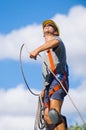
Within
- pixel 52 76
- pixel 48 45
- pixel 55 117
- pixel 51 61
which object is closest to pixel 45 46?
pixel 48 45

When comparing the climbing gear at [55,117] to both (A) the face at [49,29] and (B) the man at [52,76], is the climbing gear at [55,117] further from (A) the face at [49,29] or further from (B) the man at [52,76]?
(A) the face at [49,29]

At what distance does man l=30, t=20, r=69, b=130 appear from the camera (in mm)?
5945

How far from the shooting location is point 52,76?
20.2ft

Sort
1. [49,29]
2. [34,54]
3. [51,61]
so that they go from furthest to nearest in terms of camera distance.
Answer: [49,29], [51,61], [34,54]

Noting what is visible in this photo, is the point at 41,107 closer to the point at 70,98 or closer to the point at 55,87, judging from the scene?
the point at 55,87

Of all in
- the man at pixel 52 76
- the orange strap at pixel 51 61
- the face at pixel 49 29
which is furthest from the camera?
the face at pixel 49 29

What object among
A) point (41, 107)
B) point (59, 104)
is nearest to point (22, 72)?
point (41, 107)

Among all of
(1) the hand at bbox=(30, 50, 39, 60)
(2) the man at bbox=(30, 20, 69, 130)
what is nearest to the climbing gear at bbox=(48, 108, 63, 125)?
(2) the man at bbox=(30, 20, 69, 130)

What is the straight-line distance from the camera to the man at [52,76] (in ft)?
19.5

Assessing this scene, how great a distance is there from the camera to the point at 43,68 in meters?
6.25

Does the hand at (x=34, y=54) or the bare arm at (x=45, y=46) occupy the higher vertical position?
the bare arm at (x=45, y=46)

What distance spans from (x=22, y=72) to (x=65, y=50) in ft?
3.03

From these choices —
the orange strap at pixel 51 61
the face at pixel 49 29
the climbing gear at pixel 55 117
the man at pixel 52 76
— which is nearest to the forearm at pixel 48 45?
the man at pixel 52 76

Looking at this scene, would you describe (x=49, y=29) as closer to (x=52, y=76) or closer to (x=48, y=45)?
(x=48, y=45)
